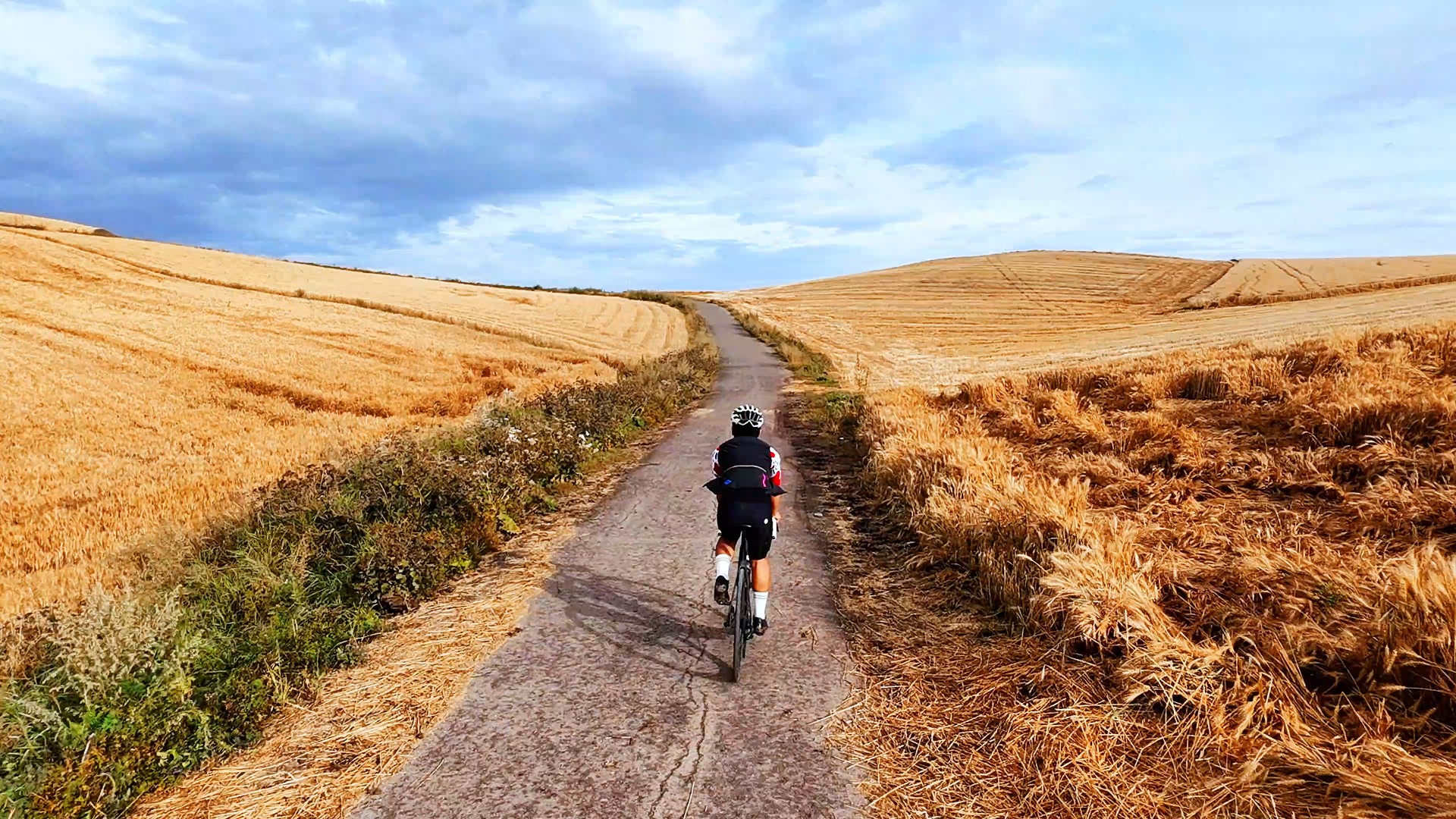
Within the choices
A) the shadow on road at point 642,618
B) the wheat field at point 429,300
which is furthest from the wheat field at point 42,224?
the shadow on road at point 642,618

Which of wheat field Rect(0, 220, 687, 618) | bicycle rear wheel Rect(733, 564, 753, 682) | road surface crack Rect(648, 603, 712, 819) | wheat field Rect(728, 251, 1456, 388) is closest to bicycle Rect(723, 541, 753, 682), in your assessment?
bicycle rear wheel Rect(733, 564, 753, 682)

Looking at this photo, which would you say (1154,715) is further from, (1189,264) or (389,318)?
(1189,264)

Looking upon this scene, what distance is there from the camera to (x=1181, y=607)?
543 centimetres

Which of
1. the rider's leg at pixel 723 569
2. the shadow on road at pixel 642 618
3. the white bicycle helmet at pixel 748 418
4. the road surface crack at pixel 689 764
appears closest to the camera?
the road surface crack at pixel 689 764

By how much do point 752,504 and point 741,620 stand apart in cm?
97

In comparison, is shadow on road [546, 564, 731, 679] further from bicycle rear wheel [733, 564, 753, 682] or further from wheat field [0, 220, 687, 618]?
wheat field [0, 220, 687, 618]

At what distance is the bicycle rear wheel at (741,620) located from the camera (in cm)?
556

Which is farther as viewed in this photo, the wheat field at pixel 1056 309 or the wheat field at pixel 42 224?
the wheat field at pixel 42 224

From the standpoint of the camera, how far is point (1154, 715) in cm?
453

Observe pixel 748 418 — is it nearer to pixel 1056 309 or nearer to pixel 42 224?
pixel 1056 309

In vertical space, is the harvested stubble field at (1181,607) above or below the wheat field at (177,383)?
below

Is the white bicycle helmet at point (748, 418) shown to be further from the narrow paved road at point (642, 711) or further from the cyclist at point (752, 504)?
the narrow paved road at point (642, 711)

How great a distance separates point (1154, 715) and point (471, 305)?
44.6 m

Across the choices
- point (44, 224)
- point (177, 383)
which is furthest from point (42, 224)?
point (177, 383)
